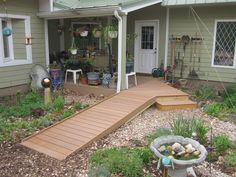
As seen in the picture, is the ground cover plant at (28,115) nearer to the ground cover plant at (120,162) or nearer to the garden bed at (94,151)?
the garden bed at (94,151)

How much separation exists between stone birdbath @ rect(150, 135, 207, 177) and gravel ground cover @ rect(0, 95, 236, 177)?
1.67ft

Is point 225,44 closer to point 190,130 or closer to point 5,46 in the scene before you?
point 190,130

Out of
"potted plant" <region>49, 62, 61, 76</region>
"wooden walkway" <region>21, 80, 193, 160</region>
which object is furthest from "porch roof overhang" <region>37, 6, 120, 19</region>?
"wooden walkway" <region>21, 80, 193, 160</region>

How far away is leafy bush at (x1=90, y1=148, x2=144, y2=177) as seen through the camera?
11.6 feet

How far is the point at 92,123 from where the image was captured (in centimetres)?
530

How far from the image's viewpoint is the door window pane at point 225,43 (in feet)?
26.5

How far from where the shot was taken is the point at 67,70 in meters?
8.47

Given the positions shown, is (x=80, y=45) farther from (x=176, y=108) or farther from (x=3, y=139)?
(x=3, y=139)

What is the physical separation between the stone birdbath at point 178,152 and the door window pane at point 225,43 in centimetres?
554

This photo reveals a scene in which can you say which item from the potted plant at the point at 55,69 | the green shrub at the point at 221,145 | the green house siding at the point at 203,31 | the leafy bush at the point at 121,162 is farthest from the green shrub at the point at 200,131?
the potted plant at the point at 55,69

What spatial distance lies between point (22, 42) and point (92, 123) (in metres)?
4.30

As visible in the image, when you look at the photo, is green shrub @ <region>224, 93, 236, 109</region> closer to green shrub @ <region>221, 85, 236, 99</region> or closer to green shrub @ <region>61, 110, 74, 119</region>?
green shrub @ <region>221, 85, 236, 99</region>

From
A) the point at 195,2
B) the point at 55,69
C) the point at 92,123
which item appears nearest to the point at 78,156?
the point at 92,123

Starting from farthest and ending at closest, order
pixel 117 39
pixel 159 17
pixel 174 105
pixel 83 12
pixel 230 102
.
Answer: pixel 117 39 < pixel 159 17 < pixel 83 12 < pixel 230 102 < pixel 174 105
